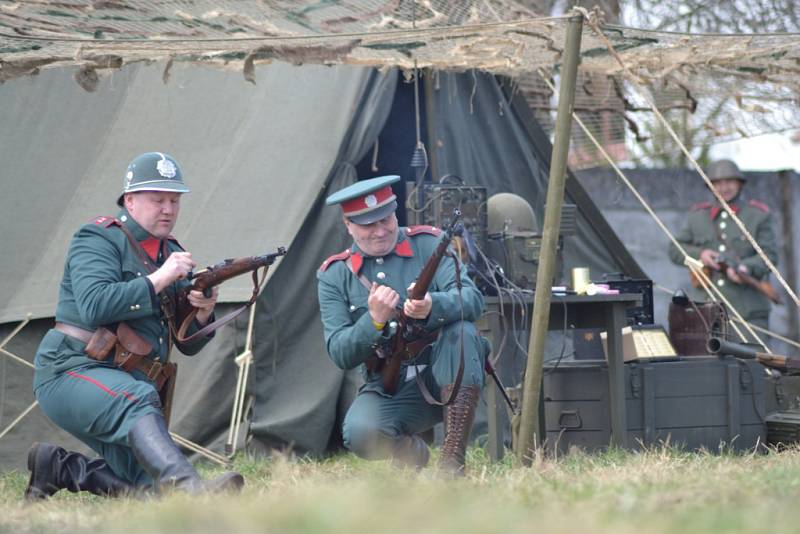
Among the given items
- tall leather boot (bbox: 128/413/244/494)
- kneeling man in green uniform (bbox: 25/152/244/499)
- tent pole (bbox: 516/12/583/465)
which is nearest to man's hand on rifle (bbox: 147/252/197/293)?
kneeling man in green uniform (bbox: 25/152/244/499)

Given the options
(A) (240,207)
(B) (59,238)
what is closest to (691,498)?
(A) (240,207)

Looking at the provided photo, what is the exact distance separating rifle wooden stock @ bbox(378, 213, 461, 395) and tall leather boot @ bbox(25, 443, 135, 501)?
3.96ft

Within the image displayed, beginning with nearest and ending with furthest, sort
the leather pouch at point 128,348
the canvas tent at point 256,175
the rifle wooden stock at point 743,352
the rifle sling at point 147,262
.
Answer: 1. the leather pouch at point 128,348
2. the rifle sling at point 147,262
3. the rifle wooden stock at point 743,352
4. the canvas tent at point 256,175

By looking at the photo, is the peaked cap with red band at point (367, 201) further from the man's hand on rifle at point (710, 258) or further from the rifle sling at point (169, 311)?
the man's hand on rifle at point (710, 258)

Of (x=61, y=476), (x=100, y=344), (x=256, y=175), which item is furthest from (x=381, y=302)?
(x=256, y=175)

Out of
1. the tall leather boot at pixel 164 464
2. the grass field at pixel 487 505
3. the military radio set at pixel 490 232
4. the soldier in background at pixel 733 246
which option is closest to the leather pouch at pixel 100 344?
the tall leather boot at pixel 164 464

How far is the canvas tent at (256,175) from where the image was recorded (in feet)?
24.8

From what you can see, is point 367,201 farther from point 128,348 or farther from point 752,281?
point 752,281

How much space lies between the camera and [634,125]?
9680 millimetres

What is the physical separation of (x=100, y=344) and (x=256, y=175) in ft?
9.61

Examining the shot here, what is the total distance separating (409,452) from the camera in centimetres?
552

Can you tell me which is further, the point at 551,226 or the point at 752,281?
the point at 752,281

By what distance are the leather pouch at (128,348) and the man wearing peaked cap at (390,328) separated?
796 mm

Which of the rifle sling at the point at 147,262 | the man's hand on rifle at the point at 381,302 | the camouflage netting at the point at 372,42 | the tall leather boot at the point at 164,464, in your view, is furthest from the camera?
the camouflage netting at the point at 372,42
